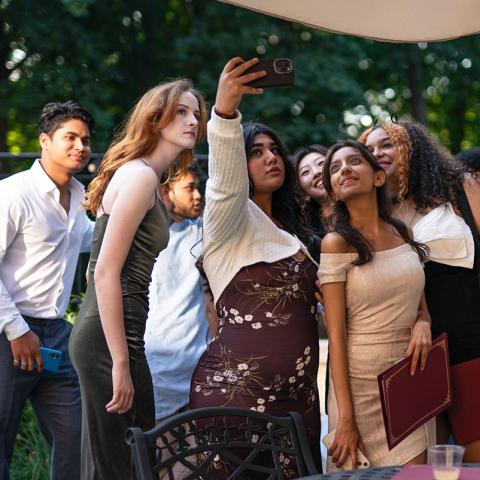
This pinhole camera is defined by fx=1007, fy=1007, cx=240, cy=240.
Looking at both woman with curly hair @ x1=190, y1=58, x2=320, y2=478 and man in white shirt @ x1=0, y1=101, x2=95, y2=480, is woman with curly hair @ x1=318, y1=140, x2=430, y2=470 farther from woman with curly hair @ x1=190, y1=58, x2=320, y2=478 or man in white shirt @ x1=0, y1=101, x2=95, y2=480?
man in white shirt @ x1=0, y1=101, x2=95, y2=480

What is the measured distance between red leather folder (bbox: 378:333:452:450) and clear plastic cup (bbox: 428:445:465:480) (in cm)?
98

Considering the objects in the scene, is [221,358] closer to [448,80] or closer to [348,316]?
[348,316]

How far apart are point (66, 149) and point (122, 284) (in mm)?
1203

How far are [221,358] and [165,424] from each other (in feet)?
2.70

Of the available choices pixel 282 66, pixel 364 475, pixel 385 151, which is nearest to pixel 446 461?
pixel 364 475

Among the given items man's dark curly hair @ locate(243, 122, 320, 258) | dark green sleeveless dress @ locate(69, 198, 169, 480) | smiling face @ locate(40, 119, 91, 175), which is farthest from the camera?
smiling face @ locate(40, 119, 91, 175)

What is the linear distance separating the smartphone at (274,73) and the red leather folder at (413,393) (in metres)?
1.02

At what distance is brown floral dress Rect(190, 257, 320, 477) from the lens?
131 inches

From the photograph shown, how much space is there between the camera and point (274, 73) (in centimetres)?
290

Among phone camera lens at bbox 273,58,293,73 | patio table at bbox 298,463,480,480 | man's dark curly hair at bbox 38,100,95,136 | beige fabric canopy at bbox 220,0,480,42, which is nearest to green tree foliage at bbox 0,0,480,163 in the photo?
man's dark curly hair at bbox 38,100,95,136

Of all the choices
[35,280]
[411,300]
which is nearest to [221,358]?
[411,300]

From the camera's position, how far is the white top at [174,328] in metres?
4.48

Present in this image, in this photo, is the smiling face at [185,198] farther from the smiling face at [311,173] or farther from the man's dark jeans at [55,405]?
the man's dark jeans at [55,405]

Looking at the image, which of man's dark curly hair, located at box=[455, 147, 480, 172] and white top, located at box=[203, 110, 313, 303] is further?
man's dark curly hair, located at box=[455, 147, 480, 172]
